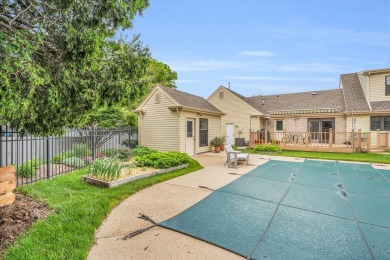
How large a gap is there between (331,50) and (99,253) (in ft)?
62.5

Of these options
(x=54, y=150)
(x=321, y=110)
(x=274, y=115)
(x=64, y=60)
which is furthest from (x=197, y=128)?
(x=321, y=110)

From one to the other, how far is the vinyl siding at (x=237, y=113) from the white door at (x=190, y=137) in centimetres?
738

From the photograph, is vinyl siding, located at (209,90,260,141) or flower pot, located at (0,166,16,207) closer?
flower pot, located at (0,166,16,207)

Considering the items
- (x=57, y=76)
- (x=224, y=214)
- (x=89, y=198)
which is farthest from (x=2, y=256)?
(x=224, y=214)

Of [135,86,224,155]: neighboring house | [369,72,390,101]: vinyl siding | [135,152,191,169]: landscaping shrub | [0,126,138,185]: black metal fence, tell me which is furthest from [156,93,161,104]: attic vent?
[369,72,390,101]: vinyl siding

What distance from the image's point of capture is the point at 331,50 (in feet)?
51.3

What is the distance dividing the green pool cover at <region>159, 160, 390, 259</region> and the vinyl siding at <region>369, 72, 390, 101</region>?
41.2 ft

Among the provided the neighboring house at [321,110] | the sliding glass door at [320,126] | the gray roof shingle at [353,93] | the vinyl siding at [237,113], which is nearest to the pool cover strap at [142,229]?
the neighboring house at [321,110]

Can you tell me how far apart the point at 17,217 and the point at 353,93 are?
21850mm

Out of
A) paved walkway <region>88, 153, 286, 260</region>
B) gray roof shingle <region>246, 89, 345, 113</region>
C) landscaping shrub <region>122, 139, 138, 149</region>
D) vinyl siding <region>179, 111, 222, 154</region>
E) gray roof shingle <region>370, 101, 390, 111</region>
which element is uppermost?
gray roof shingle <region>246, 89, 345, 113</region>

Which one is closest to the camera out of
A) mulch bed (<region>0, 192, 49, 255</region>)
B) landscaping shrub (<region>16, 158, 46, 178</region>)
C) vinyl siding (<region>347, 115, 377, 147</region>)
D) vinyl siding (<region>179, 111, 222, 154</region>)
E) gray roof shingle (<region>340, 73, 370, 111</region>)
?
mulch bed (<region>0, 192, 49, 255</region>)

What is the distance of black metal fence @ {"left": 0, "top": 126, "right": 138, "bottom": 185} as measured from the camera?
5.98 m

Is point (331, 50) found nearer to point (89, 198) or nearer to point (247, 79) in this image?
point (247, 79)

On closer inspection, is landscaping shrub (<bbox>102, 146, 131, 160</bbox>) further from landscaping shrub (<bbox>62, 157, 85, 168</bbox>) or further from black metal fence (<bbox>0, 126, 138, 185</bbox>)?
landscaping shrub (<bbox>62, 157, 85, 168</bbox>)
